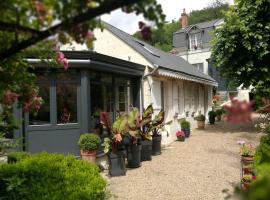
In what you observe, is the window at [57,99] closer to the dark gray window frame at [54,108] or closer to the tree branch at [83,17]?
the dark gray window frame at [54,108]

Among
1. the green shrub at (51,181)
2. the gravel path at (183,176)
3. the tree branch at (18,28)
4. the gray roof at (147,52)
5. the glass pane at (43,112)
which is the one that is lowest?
the gravel path at (183,176)

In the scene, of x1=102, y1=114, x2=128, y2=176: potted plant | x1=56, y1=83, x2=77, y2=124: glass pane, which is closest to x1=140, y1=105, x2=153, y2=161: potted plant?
x1=102, y1=114, x2=128, y2=176: potted plant

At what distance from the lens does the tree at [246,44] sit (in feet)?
61.8

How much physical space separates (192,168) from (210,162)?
3.88 feet

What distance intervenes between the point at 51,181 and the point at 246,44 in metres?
15.4

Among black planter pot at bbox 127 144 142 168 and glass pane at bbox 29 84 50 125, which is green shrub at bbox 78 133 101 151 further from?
glass pane at bbox 29 84 50 125

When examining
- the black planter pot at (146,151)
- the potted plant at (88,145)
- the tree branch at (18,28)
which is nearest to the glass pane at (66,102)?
the potted plant at (88,145)

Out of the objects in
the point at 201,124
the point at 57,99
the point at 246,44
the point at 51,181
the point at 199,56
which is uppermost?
the point at 199,56

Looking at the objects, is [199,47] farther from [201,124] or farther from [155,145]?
[155,145]

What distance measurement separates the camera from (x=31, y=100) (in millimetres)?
3844

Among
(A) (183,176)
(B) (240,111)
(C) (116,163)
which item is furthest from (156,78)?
(B) (240,111)

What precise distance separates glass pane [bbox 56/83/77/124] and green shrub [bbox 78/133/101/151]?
1.40 metres

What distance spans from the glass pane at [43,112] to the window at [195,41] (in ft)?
115

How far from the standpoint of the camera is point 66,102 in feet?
41.4
